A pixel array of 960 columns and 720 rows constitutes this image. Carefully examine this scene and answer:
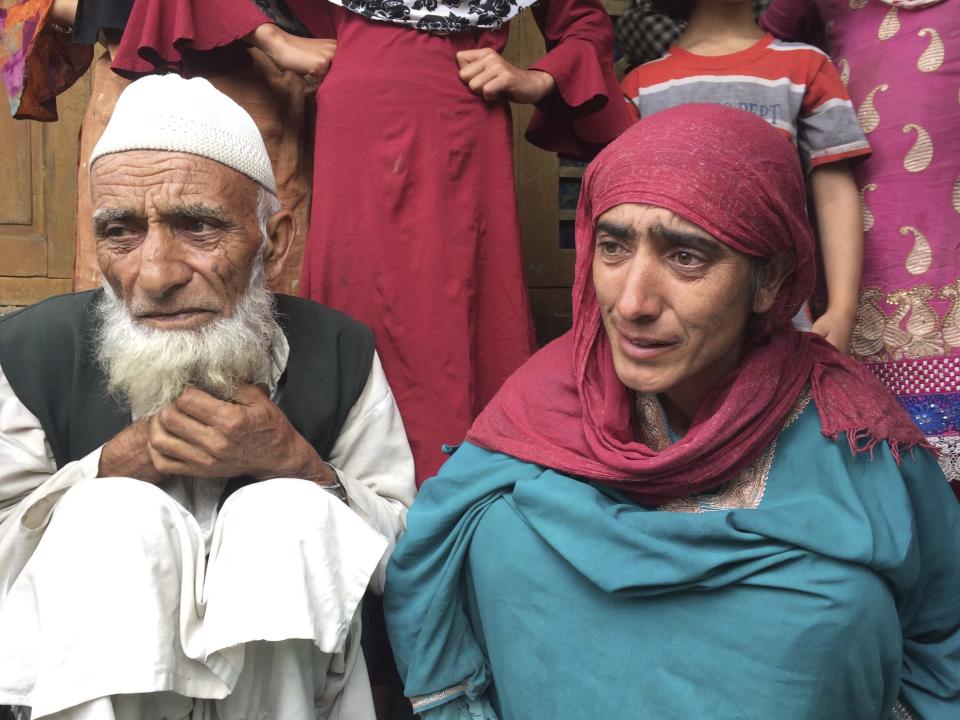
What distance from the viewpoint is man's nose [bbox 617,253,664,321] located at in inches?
78.1

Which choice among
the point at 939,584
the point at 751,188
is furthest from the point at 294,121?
the point at 939,584

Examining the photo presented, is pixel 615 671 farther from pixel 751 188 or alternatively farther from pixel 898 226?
pixel 898 226

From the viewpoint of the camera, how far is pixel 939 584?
2.03m

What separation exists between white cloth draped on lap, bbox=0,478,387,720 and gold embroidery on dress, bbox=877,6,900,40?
2.19m

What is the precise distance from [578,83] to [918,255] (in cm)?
114

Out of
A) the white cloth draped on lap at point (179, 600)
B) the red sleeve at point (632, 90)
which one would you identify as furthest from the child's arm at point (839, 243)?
the white cloth draped on lap at point (179, 600)

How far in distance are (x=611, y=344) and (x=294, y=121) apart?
5.18 feet

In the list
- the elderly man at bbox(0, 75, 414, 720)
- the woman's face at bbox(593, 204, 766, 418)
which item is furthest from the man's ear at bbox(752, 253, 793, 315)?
the elderly man at bbox(0, 75, 414, 720)

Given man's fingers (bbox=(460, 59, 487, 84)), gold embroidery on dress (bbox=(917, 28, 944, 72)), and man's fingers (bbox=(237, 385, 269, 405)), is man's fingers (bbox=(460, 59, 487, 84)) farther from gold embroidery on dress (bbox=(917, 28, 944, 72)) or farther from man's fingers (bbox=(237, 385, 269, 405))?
gold embroidery on dress (bbox=(917, 28, 944, 72))

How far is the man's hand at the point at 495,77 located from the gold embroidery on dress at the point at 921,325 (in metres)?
1.25

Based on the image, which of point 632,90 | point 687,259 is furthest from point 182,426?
point 632,90

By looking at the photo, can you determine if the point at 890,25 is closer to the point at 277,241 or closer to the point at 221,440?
the point at 277,241

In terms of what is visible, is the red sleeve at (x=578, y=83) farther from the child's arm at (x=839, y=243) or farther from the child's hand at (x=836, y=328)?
the child's hand at (x=836, y=328)

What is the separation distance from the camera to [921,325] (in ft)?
9.06
